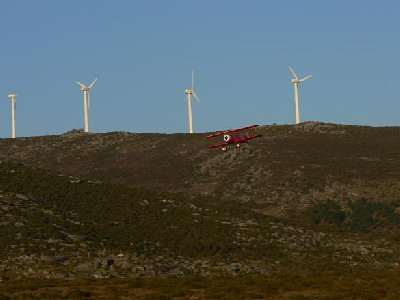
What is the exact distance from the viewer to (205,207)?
98.2 metres

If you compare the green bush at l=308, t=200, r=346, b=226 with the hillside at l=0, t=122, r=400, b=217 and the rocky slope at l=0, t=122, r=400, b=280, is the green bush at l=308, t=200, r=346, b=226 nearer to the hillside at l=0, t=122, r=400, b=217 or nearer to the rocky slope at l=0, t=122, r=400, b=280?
the rocky slope at l=0, t=122, r=400, b=280

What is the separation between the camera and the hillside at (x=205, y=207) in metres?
73.5

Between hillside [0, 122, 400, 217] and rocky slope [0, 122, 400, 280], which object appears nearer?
rocky slope [0, 122, 400, 280]

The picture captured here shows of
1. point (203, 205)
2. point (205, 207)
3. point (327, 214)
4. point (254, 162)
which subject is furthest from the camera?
point (254, 162)

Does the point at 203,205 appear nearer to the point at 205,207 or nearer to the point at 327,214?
the point at 205,207

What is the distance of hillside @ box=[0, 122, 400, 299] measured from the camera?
73.5 metres

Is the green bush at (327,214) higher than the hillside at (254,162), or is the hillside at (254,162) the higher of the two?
the hillside at (254,162)

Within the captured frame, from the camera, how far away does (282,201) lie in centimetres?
12850

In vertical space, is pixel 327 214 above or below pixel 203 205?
below

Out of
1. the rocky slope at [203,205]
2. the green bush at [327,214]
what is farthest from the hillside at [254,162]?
the green bush at [327,214]

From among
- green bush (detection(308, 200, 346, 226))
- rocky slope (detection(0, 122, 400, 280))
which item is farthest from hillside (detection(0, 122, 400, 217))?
green bush (detection(308, 200, 346, 226))

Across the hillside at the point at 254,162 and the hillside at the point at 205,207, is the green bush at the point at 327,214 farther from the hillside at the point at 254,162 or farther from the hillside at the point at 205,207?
the hillside at the point at 254,162

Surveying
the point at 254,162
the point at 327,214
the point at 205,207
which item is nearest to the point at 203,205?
the point at 205,207

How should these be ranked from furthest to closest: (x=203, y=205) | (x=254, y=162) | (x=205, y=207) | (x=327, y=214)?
(x=254, y=162) → (x=327, y=214) → (x=203, y=205) → (x=205, y=207)
